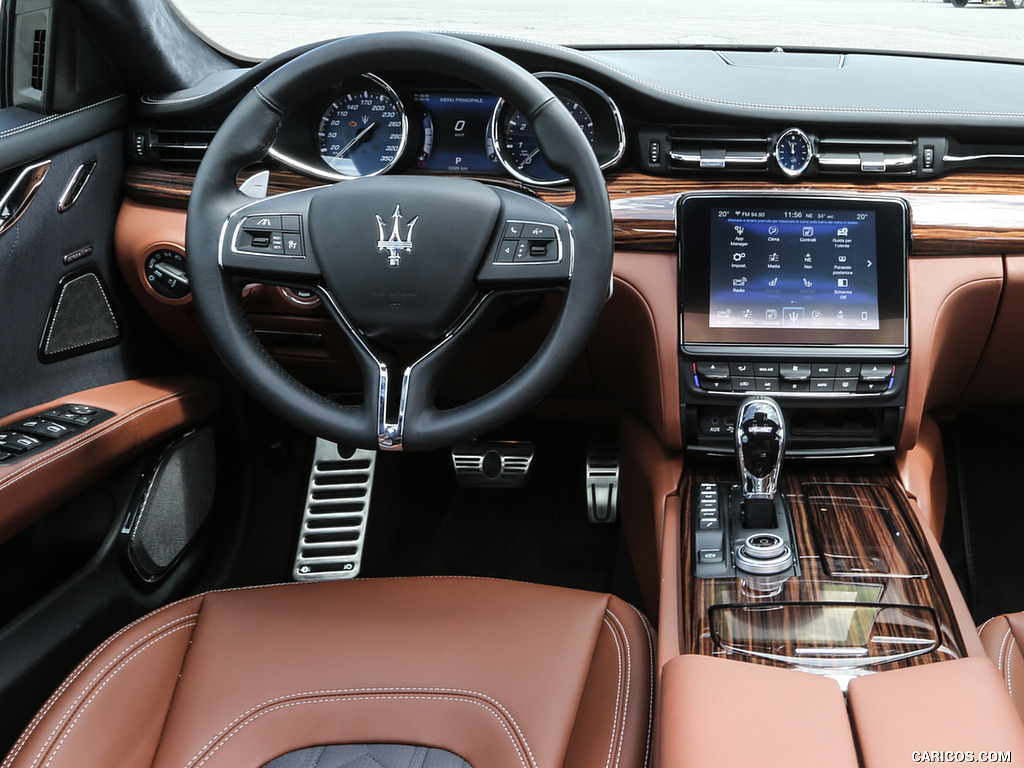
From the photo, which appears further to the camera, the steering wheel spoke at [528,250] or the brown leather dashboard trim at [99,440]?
the brown leather dashboard trim at [99,440]

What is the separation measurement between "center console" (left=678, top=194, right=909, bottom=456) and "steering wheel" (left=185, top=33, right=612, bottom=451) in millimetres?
387

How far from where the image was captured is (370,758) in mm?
1132

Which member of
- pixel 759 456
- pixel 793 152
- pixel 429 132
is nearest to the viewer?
pixel 759 456

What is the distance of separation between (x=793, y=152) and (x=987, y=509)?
3.37 ft

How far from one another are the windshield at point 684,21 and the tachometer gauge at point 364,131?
0.13 meters

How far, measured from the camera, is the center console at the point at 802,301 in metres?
1.52

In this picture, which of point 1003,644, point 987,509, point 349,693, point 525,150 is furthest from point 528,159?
point 987,509

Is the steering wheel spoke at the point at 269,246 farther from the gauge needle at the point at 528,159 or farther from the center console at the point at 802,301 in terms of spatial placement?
the center console at the point at 802,301

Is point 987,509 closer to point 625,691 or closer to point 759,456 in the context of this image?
point 759,456

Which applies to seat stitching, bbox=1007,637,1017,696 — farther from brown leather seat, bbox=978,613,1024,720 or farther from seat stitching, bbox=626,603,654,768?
seat stitching, bbox=626,603,654,768

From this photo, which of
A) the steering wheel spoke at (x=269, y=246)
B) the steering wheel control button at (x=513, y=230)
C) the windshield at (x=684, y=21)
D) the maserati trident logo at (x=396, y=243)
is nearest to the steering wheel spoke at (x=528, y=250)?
the steering wheel control button at (x=513, y=230)

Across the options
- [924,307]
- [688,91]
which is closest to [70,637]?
[688,91]

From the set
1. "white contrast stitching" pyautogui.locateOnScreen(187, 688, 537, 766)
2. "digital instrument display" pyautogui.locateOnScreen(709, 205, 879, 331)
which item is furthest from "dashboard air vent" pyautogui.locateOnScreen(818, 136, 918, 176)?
"white contrast stitching" pyautogui.locateOnScreen(187, 688, 537, 766)

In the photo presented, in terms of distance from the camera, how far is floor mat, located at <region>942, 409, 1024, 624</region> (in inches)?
78.9
